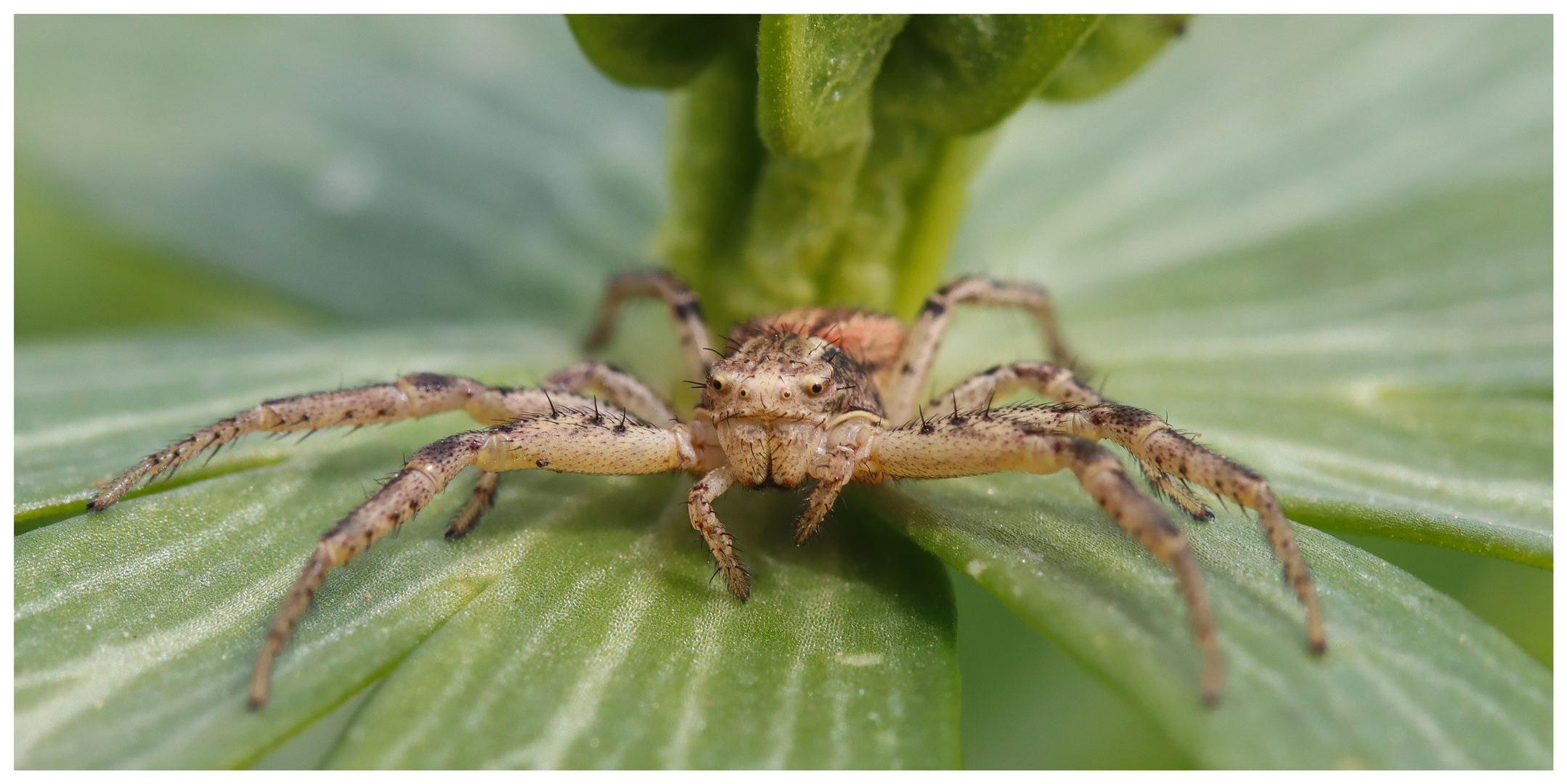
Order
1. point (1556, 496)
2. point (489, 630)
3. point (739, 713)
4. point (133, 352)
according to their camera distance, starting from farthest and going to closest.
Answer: point (133, 352) < point (1556, 496) < point (489, 630) < point (739, 713)

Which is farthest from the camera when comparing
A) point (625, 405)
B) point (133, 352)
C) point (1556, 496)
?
point (133, 352)

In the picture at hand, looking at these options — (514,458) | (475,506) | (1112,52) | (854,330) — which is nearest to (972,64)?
(1112,52)

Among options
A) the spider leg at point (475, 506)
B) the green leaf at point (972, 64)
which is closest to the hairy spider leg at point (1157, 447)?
the green leaf at point (972, 64)

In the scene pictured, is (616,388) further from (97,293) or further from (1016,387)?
(97,293)

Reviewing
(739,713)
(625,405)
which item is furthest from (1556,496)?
(625,405)

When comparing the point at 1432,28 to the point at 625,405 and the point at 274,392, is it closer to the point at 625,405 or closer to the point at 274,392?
the point at 625,405
